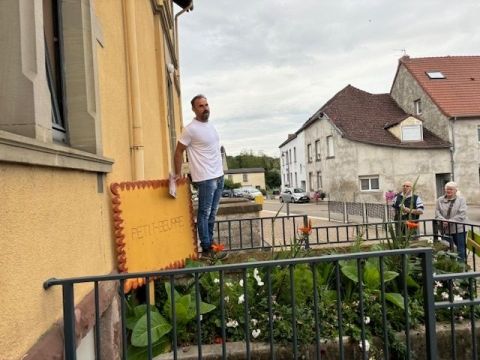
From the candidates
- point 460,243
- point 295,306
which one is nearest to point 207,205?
point 295,306

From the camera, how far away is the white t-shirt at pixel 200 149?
4301 millimetres

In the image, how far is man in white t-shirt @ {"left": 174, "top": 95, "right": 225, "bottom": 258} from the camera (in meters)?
4.30

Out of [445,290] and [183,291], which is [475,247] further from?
[183,291]

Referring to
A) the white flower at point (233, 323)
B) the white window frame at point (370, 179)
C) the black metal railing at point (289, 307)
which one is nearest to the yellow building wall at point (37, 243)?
the black metal railing at point (289, 307)

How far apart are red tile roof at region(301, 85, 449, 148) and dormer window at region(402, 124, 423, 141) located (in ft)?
1.38

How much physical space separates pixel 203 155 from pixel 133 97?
0.92m

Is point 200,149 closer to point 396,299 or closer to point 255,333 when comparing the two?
point 255,333

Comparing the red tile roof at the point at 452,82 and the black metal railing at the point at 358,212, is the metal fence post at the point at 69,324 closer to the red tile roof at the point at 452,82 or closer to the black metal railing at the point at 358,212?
the black metal railing at the point at 358,212

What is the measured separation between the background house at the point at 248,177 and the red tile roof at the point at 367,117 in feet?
120

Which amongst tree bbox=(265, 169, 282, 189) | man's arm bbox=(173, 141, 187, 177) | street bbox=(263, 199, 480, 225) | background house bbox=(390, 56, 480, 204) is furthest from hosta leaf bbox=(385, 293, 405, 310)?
tree bbox=(265, 169, 282, 189)

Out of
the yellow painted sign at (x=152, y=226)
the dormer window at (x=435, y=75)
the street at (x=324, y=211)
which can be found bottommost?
the street at (x=324, y=211)

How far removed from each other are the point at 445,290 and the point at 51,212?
145 inches

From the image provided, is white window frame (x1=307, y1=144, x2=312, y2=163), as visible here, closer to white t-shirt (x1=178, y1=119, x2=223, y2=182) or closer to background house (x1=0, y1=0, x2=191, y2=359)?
white t-shirt (x1=178, y1=119, x2=223, y2=182)

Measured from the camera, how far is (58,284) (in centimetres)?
196
